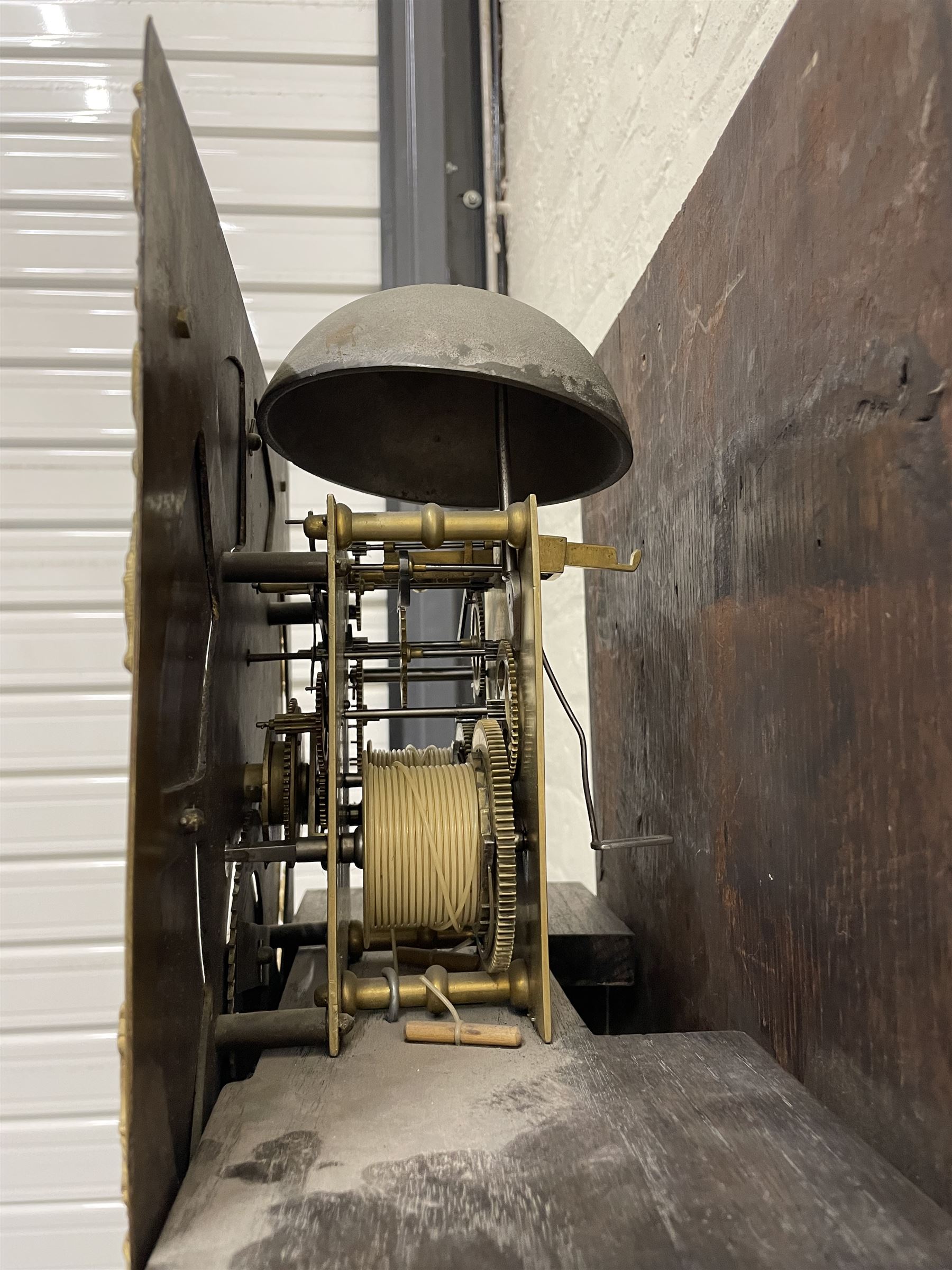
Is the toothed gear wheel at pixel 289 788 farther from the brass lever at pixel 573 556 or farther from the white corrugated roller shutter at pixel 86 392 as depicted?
the white corrugated roller shutter at pixel 86 392

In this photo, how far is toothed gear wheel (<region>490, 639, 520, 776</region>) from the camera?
1103 mm

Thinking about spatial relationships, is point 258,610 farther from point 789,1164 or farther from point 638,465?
point 789,1164

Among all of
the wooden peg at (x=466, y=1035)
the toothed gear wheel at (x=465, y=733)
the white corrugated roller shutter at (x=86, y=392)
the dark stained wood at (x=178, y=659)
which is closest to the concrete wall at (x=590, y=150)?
the white corrugated roller shutter at (x=86, y=392)

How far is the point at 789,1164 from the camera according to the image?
0.72m

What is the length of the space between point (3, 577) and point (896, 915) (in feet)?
8.00

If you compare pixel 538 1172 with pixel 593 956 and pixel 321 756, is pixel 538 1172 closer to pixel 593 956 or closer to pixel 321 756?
pixel 321 756

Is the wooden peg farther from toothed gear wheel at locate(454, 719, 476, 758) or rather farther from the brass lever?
the brass lever

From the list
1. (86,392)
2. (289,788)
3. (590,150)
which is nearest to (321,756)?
(289,788)

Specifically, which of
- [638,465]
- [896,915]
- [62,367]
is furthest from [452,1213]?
[62,367]

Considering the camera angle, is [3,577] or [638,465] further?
[3,577]

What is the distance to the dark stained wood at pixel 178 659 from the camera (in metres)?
0.71

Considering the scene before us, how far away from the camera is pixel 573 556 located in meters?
1.10

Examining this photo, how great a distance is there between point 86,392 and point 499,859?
210 centimetres

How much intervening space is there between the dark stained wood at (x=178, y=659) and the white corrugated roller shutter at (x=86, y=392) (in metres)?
1.48
